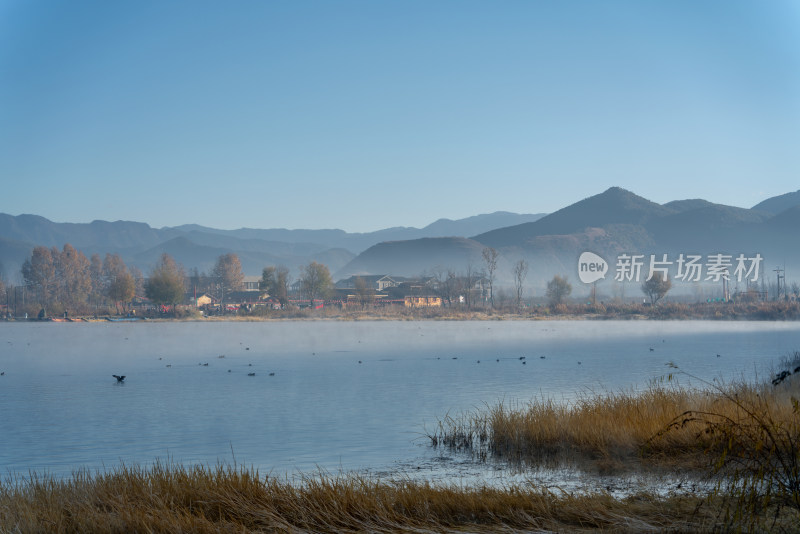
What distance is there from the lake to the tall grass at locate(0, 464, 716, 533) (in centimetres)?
455

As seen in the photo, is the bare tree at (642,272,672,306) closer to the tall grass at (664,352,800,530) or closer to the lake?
the lake

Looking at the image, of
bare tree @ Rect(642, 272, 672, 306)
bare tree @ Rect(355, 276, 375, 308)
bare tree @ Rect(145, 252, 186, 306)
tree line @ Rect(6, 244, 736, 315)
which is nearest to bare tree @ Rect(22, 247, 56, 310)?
tree line @ Rect(6, 244, 736, 315)

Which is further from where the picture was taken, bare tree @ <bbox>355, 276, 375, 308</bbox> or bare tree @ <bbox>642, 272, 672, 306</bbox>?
bare tree @ <bbox>355, 276, 375, 308</bbox>

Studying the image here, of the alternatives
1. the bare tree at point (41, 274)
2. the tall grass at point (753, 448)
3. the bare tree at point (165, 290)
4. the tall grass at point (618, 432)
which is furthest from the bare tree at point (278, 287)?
the tall grass at point (618, 432)

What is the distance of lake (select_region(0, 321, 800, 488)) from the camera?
62.2 feet

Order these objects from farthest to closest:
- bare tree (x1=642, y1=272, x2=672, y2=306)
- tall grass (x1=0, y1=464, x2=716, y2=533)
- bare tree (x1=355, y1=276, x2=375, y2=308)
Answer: bare tree (x1=355, y1=276, x2=375, y2=308) → bare tree (x1=642, y1=272, x2=672, y2=306) → tall grass (x1=0, y1=464, x2=716, y2=533)

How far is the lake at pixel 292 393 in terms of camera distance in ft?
62.2

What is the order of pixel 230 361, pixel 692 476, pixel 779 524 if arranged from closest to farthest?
pixel 779 524
pixel 692 476
pixel 230 361

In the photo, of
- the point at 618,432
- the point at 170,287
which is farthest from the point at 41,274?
the point at 618,432

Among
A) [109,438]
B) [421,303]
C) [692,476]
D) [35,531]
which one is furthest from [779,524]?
[421,303]

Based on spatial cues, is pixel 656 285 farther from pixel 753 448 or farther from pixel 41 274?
pixel 753 448

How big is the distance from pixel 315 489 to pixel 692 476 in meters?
6.73

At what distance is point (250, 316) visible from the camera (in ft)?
484

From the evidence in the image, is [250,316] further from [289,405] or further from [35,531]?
[35,531]
